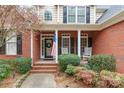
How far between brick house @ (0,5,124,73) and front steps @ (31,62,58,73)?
92mm

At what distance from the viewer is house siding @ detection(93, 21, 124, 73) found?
39.5 ft

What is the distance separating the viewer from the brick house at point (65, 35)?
15742 millimetres

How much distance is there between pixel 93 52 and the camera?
63.0 feet

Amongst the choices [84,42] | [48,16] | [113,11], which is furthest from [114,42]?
[48,16]

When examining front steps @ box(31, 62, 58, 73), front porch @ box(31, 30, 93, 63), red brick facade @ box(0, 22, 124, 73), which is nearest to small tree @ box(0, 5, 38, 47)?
red brick facade @ box(0, 22, 124, 73)

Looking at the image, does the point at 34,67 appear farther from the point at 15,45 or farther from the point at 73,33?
the point at 73,33

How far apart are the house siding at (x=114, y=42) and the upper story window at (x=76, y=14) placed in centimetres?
233

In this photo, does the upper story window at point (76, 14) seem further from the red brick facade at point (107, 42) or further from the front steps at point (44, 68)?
the front steps at point (44, 68)

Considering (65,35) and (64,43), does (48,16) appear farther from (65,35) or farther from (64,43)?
(64,43)

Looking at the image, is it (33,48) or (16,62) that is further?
(33,48)

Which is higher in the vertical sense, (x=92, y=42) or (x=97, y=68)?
(x=92, y=42)

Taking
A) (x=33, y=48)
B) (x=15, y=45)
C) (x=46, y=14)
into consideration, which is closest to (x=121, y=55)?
(x=33, y=48)

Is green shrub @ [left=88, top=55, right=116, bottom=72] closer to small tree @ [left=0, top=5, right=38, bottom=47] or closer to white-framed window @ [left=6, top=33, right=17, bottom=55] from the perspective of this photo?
small tree @ [left=0, top=5, right=38, bottom=47]

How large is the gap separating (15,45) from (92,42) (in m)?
6.40
